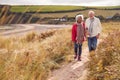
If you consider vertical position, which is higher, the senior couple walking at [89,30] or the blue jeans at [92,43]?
the senior couple walking at [89,30]

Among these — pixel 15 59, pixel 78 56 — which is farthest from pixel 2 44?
pixel 15 59

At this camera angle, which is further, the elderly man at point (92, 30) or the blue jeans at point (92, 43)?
the elderly man at point (92, 30)

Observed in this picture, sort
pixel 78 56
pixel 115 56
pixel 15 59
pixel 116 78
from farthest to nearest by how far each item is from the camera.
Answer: pixel 78 56 < pixel 115 56 < pixel 15 59 < pixel 116 78

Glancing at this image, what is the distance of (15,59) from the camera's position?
8.68m

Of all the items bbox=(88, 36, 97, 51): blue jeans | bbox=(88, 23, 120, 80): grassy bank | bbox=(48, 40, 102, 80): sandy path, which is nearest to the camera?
bbox=(88, 23, 120, 80): grassy bank

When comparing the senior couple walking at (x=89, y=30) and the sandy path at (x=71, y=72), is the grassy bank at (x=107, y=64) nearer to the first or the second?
the sandy path at (x=71, y=72)

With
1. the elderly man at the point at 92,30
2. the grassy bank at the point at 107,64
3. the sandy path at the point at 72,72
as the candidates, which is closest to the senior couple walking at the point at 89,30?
the elderly man at the point at 92,30

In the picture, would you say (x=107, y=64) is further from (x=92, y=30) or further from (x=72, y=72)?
(x=92, y=30)

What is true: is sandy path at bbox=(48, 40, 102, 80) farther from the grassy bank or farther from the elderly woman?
the elderly woman

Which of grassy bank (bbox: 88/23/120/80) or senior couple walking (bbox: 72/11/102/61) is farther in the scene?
senior couple walking (bbox: 72/11/102/61)

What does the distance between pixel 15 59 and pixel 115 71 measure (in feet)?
6.57

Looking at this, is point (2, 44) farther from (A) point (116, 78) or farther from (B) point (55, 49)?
(A) point (116, 78)

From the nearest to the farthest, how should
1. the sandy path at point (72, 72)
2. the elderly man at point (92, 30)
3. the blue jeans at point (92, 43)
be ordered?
the sandy path at point (72, 72)
the blue jeans at point (92, 43)
the elderly man at point (92, 30)

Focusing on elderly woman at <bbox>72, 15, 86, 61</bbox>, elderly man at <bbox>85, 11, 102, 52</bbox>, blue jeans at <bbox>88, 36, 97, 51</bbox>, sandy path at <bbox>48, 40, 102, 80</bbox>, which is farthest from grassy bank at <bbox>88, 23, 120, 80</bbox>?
elderly woman at <bbox>72, 15, 86, 61</bbox>
